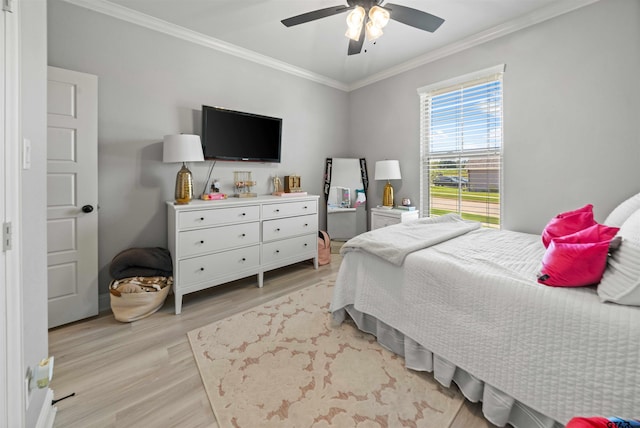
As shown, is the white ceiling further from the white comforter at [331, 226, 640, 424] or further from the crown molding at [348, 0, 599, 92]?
the white comforter at [331, 226, 640, 424]

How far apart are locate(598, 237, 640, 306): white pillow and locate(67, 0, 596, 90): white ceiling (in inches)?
94.2

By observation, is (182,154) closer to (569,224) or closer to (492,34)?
(569,224)

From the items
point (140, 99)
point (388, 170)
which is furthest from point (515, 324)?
point (140, 99)

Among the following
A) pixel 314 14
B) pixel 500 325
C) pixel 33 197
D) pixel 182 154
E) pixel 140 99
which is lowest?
pixel 500 325

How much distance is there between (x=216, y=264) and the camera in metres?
2.56

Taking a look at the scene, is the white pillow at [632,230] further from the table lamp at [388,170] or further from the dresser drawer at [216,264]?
the dresser drawer at [216,264]

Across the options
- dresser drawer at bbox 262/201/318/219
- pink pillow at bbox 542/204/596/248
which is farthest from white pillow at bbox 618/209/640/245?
dresser drawer at bbox 262/201/318/219

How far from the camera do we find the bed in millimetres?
1007

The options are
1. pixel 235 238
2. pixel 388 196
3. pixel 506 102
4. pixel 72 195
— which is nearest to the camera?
pixel 72 195

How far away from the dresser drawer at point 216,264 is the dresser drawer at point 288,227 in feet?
0.66

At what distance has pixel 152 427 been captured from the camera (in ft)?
4.16

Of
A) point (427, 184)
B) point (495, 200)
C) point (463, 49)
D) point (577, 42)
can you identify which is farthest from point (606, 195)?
point (463, 49)

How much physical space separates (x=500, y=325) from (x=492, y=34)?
3041 mm

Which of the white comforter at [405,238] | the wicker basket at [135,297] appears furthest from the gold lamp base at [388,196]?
the wicker basket at [135,297]
